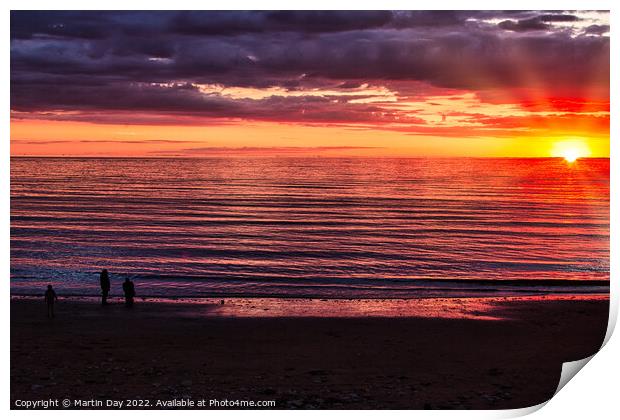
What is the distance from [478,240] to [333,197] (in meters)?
9.78

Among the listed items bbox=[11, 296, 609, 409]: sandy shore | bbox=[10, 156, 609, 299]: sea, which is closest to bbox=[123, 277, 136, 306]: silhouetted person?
bbox=[11, 296, 609, 409]: sandy shore

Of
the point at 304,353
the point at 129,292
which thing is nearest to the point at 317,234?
the point at 129,292

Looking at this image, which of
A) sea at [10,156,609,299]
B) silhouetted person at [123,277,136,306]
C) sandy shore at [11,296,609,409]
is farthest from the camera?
sea at [10,156,609,299]

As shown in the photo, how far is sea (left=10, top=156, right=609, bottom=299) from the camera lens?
12.0 meters

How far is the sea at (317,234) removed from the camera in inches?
472

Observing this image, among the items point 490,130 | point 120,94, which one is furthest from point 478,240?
point 120,94

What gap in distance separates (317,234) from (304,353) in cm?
1100

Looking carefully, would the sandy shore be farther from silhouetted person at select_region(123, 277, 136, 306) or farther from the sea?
the sea

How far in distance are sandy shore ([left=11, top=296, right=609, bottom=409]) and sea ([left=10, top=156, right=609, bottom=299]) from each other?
1.55 meters

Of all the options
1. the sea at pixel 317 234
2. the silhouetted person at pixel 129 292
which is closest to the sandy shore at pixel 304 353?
the silhouetted person at pixel 129 292

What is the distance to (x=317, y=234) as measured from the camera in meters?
18.3

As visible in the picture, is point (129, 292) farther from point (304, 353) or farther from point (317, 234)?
point (317, 234)
